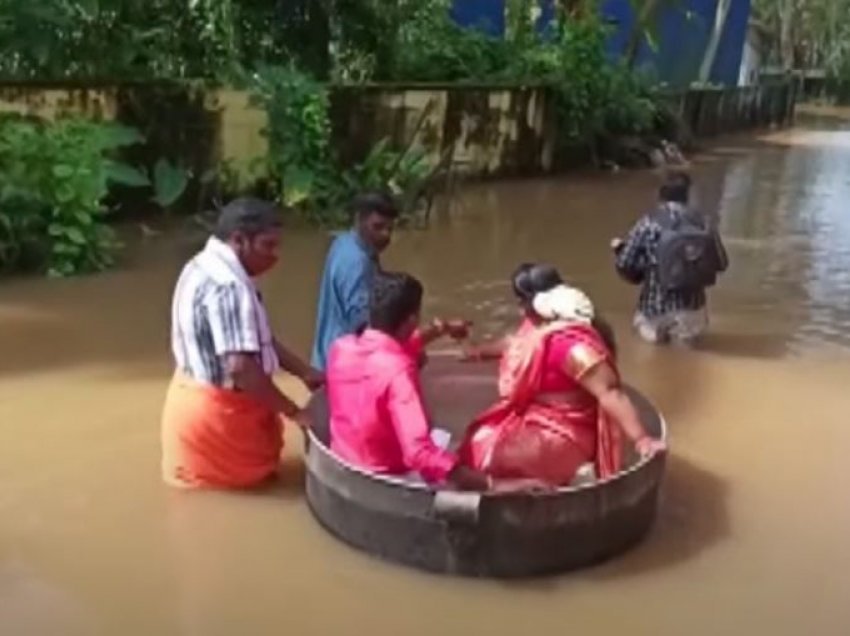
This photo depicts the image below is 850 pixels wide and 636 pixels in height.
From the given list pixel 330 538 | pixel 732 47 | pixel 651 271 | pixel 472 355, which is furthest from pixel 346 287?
pixel 732 47

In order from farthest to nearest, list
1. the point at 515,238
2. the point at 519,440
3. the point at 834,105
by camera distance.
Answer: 1. the point at 834,105
2. the point at 515,238
3. the point at 519,440

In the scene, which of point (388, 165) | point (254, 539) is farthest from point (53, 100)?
point (254, 539)

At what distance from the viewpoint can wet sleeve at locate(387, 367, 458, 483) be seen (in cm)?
464

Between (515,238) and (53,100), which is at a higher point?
(53,100)

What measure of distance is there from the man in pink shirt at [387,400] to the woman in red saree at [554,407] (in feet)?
0.84

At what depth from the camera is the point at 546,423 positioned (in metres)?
5.09

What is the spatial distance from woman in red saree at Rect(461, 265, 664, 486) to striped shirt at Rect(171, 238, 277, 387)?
0.98 meters

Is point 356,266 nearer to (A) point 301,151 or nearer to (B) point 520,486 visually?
(B) point 520,486

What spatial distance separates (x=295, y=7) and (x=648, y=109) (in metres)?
8.26

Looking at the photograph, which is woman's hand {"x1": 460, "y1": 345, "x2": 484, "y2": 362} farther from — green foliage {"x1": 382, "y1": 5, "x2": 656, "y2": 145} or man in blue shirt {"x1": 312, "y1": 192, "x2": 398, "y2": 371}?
green foliage {"x1": 382, "y1": 5, "x2": 656, "y2": 145}

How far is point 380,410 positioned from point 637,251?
4.07 m

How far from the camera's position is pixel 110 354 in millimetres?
7902

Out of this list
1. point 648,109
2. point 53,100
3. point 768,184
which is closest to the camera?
point 53,100

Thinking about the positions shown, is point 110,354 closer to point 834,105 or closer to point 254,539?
point 254,539
